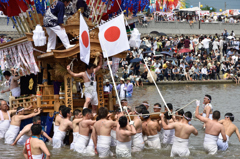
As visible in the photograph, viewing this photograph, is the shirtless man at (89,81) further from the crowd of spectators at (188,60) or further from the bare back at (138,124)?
the crowd of spectators at (188,60)

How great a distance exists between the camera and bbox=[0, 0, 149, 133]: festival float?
10.2 meters

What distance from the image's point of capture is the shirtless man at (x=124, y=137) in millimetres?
8453

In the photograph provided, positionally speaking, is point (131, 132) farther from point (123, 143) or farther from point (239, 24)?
point (239, 24)

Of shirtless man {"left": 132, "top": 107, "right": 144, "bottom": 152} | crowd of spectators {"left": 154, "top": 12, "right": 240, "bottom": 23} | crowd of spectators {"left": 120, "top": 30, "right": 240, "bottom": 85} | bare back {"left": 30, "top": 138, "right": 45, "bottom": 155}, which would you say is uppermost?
crowd of spectators {"left": 154, "top": 12, "right": 240, "bottom": 23}

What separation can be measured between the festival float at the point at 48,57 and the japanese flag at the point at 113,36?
23 centimetres

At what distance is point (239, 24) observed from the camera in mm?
38938

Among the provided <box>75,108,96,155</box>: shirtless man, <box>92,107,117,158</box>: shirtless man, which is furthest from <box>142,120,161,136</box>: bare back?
<box>75,108,96,155</box>: shirtless man

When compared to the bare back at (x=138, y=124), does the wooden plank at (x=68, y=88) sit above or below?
A: above

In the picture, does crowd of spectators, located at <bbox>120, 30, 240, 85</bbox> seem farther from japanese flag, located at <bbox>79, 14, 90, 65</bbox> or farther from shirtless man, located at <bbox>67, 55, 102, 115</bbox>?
japanese flag, located at <bbox>79, 14, 90, 65</bbox>

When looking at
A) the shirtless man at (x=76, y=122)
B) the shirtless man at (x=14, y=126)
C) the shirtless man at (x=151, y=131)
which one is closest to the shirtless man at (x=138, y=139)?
the shirtless man at (x=151, y=131)

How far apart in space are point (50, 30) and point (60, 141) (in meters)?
3.01

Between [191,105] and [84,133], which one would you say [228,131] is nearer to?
[84,133]

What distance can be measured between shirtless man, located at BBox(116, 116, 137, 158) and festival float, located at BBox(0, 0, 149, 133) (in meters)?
2.31

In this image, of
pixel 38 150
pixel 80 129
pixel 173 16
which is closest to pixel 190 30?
pixel 173 16
